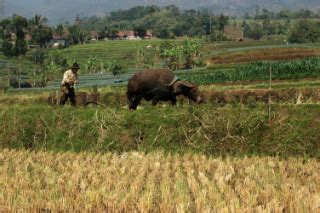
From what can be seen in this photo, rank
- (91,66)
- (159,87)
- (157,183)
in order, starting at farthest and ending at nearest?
(91,66) < (159,87) < (157,183)

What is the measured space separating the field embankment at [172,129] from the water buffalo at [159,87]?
2912 mm

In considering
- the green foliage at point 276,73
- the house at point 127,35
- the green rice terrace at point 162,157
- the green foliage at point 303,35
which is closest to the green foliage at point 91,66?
the green foliage at point 276,73

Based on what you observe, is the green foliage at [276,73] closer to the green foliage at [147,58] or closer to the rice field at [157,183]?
the rice field at [157,183]

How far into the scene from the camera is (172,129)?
14.0 m

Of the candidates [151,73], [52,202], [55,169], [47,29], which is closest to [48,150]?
[55,169]

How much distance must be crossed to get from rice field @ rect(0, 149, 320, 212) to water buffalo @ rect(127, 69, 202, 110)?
192 inches

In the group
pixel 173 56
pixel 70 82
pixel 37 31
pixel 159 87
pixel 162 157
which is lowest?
pixel 173 56

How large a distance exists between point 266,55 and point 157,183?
1939 inches

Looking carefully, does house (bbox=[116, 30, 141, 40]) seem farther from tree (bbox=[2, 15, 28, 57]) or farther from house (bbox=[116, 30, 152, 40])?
tree (bbox=[2, 15, 28, 57])

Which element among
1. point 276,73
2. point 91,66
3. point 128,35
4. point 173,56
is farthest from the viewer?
point 128,35

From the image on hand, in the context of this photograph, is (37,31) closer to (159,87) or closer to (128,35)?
(128,35)

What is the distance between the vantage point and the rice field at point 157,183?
739 centimetres

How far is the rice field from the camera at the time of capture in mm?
7395

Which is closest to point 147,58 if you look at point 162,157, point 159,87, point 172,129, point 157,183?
point 159,87
